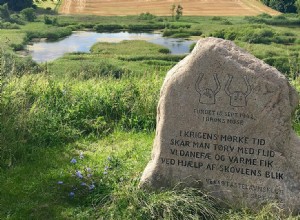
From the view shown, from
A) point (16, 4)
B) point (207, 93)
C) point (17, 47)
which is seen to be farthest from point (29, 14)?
point (207, 93)

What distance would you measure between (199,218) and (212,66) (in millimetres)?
1958

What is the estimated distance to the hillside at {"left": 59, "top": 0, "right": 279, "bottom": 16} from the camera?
6625cm

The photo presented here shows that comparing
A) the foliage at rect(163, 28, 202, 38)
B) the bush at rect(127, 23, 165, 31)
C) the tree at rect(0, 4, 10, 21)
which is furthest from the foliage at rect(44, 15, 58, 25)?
the foliage at rect(163, 28, 202, 38)

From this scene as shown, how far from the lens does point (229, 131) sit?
6.23 metres

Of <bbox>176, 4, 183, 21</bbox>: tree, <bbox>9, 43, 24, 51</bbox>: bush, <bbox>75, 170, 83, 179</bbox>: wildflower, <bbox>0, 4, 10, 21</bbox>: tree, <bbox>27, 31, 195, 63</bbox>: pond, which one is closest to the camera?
<bbox>75, 170, 83, 179</bbox>: wildflower

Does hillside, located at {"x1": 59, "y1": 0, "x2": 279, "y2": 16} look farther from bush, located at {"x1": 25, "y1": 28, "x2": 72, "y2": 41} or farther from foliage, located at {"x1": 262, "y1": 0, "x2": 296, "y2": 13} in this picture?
bush, located at {"x1": 25, "y1": 28, "x2": 72, "y2": 41}

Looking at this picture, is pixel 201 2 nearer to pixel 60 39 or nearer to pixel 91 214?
pixel 60 39

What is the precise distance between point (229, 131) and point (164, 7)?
67.5 meters

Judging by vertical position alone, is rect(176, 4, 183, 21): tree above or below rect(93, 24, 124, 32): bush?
above

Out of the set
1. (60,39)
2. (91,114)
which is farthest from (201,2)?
(91,114)

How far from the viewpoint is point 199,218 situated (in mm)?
5863

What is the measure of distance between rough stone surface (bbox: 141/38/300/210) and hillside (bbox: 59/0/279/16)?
60274mm

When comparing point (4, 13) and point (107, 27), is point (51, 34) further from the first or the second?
point (107, 27)

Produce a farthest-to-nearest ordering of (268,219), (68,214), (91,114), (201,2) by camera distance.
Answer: (201,2)
(91,114)
(68,214)
(268,219)
